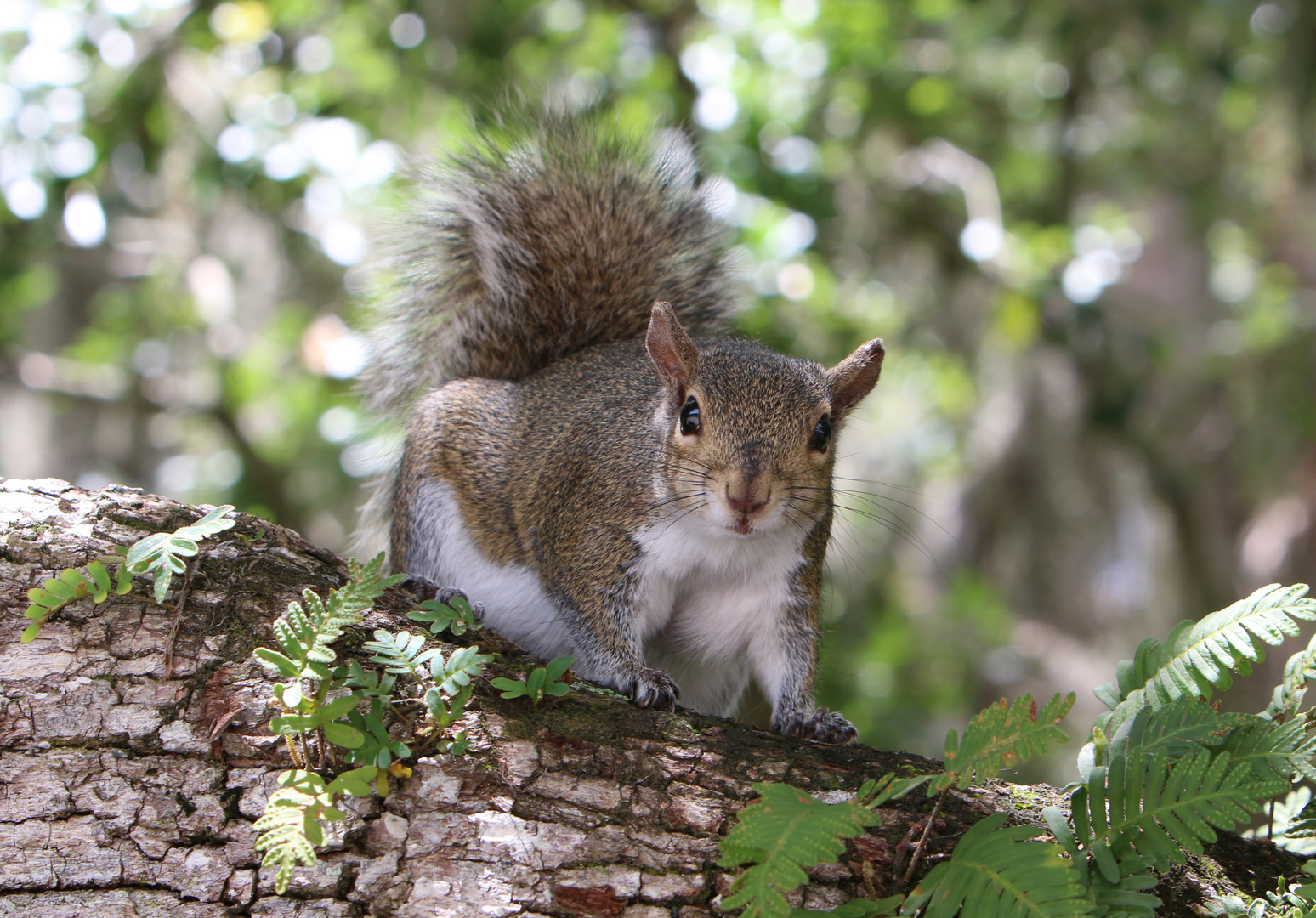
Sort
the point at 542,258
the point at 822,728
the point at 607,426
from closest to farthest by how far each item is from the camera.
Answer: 1. the point at 822,728
2. the point at 607,426
3. the point at 542,258

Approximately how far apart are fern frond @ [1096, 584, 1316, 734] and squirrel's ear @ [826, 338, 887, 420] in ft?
2.71

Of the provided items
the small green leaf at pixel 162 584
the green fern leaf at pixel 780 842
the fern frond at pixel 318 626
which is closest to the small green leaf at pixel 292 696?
the fern frond at pixel 318 626

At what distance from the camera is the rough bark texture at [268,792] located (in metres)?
1.37

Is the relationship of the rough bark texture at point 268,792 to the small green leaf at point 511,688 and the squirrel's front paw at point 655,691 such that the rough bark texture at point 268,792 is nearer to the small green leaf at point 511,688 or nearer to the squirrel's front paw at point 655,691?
the small green leaf at point 511,688

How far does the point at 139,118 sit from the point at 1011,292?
12.2ft

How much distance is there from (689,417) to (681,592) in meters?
0.39

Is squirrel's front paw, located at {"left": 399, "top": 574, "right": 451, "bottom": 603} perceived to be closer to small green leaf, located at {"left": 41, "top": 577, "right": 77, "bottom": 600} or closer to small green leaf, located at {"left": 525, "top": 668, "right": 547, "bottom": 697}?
small green leaf, located at {"left": 525, "top": 668, "right": 547, "bottom": 697}

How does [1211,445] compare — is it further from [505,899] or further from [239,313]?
[505,899]

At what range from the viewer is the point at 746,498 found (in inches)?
74.6

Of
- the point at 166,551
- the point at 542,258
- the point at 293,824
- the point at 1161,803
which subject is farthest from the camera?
the point at 542,258

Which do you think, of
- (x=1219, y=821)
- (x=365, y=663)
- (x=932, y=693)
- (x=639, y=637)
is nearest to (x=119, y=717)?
(x=365, y=663)

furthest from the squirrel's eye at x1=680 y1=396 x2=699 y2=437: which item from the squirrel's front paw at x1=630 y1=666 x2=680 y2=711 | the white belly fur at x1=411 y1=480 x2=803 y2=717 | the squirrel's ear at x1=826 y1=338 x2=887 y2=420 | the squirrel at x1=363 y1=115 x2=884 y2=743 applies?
the squirrel's front paw at x1=630 y1=666 x2=680 y2=711

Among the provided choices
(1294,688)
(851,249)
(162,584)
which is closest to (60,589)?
(162,584)

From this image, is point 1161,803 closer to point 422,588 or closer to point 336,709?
point 336,709
